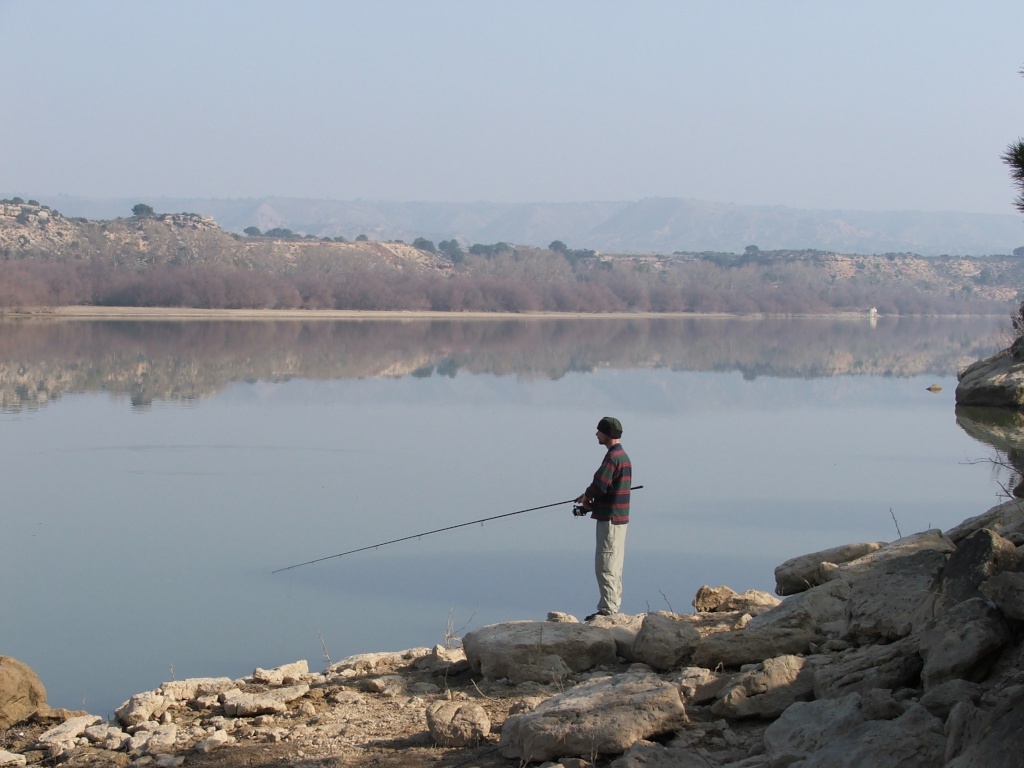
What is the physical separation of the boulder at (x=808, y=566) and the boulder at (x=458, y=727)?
11.2 ft

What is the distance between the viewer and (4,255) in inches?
3088

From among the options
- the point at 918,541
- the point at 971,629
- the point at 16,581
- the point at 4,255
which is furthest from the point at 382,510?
the point at 4,255

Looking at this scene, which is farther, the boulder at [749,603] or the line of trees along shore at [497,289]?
the line of trees along shore at [497,289]

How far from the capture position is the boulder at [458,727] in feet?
16.6

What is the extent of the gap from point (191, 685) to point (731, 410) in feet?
62.3

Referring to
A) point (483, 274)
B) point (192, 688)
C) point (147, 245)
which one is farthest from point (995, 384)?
point (483, 274)

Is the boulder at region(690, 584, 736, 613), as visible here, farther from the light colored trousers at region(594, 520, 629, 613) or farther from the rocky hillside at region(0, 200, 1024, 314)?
the rocky hillside at region(0, 200, 1024, 314)

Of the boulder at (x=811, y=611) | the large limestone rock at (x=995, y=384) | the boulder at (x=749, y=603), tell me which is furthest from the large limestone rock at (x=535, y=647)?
the large limestone rock at (x=995, y=384)

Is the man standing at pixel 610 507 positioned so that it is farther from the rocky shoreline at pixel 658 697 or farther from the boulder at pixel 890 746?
the boulder at pixel 890 746

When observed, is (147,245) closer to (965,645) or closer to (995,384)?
(995,384)

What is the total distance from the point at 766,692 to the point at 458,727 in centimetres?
121

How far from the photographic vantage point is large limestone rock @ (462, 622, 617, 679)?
610 centimetres

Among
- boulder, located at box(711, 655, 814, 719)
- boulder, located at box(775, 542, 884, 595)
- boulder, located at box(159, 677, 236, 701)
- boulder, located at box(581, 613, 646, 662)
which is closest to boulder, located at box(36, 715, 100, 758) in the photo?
boulder, located at box(159, 677, 236, 701)

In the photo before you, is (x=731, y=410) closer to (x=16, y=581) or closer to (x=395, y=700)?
(x=16, y=581)
